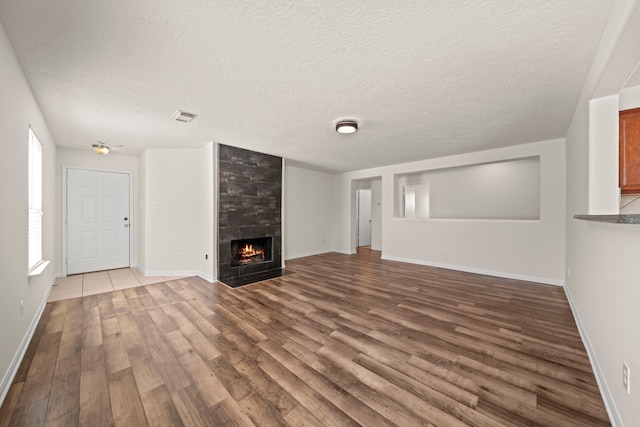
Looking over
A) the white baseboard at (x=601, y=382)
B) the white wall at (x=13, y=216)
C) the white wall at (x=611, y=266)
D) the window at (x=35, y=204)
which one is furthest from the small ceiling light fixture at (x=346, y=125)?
the window at (x=35, y=204)

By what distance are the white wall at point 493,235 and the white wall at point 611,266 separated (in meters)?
1.77

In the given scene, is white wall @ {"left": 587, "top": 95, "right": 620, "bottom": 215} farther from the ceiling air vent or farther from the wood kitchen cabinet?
the ceiling air vent

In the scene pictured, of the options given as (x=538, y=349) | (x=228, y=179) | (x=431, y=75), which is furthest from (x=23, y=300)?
(x=538, y=349)

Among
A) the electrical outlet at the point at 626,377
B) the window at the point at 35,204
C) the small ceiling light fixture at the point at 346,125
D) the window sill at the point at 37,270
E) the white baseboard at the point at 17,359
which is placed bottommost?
the white baseboard at the point at 17,359

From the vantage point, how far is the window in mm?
2660

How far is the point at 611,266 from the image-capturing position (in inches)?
59.4


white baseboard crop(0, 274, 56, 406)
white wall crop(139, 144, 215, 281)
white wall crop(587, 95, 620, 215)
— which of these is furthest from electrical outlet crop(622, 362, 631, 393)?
white wall crop(139, 144, 215, 281)

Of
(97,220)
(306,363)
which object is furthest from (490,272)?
(97,220)

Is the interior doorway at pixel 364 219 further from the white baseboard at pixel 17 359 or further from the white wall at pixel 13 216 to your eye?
the white wall at pixel 13 216

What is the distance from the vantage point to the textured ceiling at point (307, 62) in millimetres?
1435

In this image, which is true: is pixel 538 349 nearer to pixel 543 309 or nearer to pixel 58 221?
pixel 543 309

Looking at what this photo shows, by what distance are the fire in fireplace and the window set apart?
2.40 metres

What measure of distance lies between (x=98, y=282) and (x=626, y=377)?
6.09 metres

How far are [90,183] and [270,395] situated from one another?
5.58 meters
